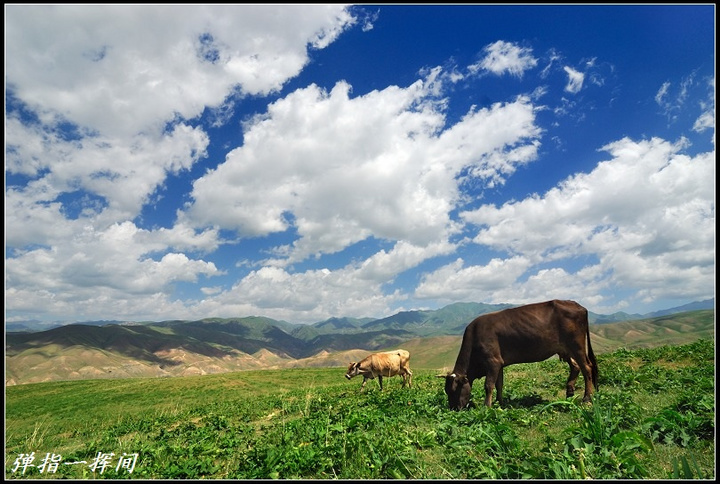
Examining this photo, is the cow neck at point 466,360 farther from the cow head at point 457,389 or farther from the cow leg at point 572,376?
the cow leg at point 572,376

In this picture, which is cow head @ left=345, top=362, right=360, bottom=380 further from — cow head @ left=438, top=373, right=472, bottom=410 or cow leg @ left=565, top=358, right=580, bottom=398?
cow leg @ left=565, top=358, right=580, bottom=398

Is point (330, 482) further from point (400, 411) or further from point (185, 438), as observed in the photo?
point (185, 438)

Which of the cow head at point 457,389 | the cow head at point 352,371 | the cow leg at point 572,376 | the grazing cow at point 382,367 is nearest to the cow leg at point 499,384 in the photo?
the cow head at point 457,389

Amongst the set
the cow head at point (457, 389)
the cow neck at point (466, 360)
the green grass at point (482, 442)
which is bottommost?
the green grass at point (482, 442)

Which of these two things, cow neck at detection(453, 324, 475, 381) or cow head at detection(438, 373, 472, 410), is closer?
cow head at detection(438, 373, 472, 410)

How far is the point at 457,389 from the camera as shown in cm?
1364

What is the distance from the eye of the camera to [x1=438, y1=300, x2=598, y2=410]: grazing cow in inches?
519

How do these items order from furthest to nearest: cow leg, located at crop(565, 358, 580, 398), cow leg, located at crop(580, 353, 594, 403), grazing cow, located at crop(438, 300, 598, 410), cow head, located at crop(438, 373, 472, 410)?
cow head, located at crop(438, 373, 472, 410), grazing cow, located at crop(438, 300, 598, 410), cow leg, located at crop(565, 358, 580, 398), cow leg, located at crop(580, 353, 594, 403)

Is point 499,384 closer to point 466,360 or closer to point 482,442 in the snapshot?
point 466,360

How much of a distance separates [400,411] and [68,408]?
43.7 meters

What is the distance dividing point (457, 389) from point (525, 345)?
2.97 metres

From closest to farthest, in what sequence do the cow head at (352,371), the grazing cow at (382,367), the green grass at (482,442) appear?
1. the green grass at (482,442)
2. the grazing cow at (382,367)
3. the cow head at (352,371)

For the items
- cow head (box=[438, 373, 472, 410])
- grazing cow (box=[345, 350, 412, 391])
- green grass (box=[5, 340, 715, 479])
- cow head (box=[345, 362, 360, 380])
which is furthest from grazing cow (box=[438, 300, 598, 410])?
cow head (box=[345, 362, 360, 380])

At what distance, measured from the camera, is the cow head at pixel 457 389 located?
43.7 feet
